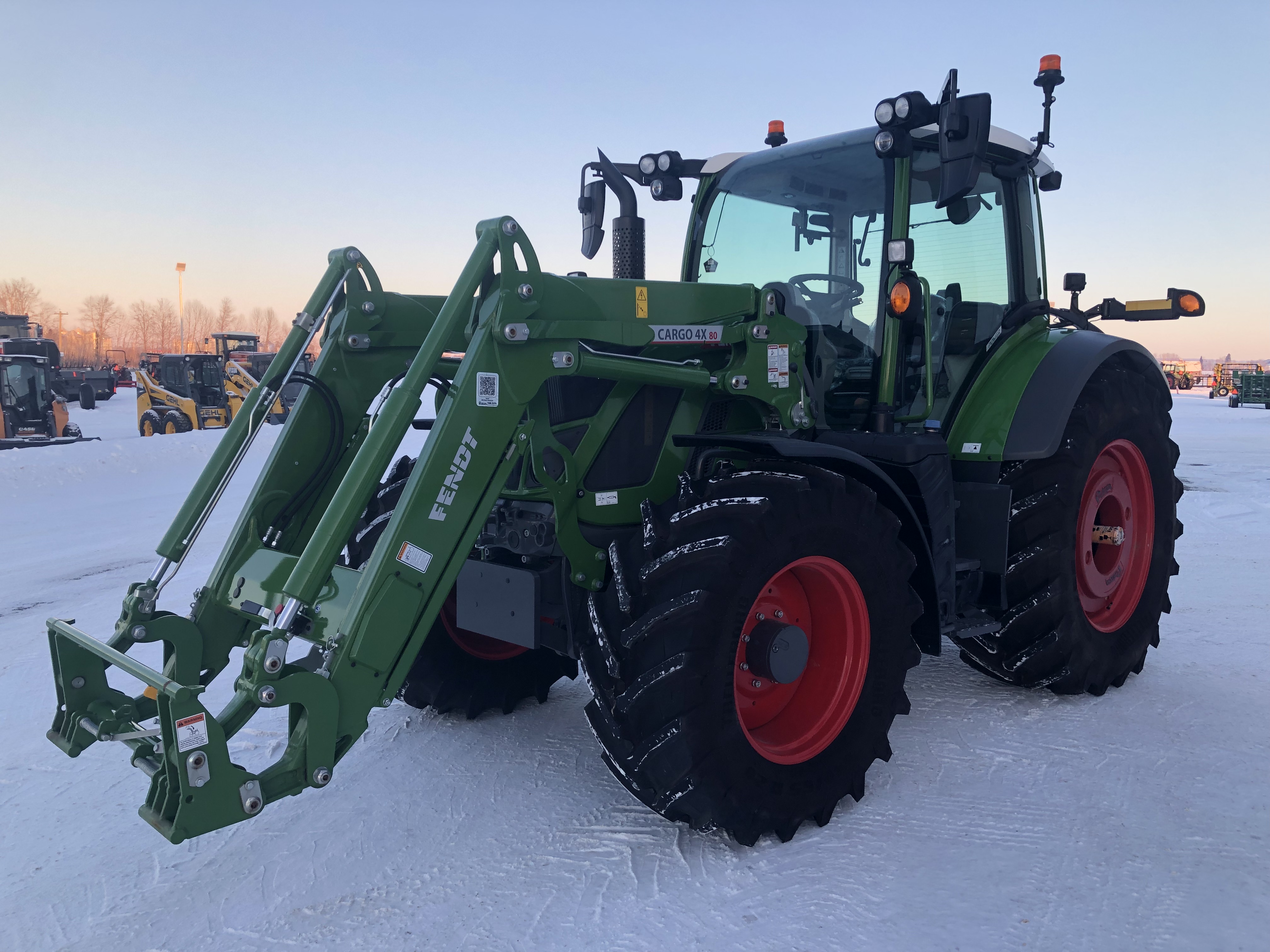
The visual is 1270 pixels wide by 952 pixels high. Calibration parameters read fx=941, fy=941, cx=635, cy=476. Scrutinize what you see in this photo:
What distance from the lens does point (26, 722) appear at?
13.7 feet

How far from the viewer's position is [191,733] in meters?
2.48

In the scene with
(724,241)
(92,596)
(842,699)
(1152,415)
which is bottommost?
(92,596)

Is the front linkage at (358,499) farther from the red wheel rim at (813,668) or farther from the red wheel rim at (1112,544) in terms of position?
Answer: the red wheel rim at (1112,544)

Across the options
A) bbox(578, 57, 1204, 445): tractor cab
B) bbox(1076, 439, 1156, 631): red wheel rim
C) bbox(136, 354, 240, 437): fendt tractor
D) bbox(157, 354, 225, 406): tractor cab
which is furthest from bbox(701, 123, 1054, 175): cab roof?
bbox(157, 354, 225, 406): tractor cab

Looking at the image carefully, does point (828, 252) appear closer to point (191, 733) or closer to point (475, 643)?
point (475, 643)

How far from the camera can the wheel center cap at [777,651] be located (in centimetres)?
320

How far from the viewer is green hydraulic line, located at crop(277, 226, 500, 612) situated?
2832 millimetres

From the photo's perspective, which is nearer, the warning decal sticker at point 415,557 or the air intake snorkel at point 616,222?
the warning decal sticker at point 415,557

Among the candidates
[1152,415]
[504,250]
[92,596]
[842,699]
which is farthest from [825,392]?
[92,596]

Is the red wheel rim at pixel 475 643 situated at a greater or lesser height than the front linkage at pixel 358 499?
lesser

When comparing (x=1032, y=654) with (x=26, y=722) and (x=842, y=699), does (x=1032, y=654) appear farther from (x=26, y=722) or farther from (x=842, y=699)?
(x=26, y=722)

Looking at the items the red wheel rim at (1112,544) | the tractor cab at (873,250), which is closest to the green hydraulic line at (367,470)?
the tractor cab at (873,250)

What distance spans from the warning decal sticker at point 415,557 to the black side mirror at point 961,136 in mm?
2249

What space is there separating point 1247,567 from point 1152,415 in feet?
9.84
